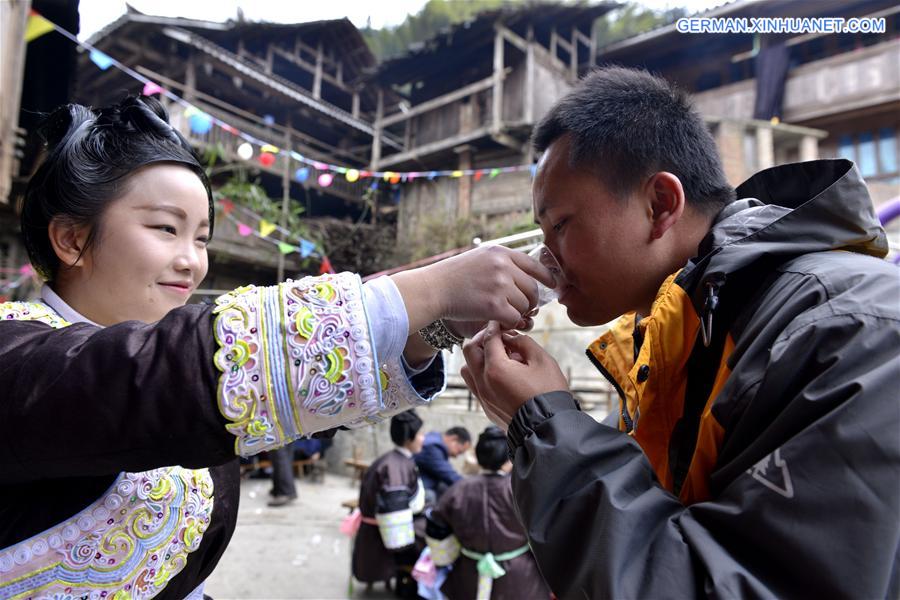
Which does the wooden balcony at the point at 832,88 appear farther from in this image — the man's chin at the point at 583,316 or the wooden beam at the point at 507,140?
the man's chin at the point at 583,316

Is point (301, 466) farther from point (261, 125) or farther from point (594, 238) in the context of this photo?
point (594, 238)

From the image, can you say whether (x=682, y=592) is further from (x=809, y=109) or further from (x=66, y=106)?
(x=809, y=109)

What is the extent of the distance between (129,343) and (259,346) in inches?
9.2

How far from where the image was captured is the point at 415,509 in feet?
21.0

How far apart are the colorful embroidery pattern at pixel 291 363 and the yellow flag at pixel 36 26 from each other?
3.86m

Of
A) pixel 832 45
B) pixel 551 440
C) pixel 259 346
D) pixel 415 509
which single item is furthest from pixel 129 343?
pixel 832 45

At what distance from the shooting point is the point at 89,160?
4.96 feet

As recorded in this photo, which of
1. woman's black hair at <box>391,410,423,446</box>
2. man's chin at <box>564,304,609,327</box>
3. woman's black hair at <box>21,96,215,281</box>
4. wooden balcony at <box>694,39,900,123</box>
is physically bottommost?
woman's black hair at <box>391,410,423,446</box>

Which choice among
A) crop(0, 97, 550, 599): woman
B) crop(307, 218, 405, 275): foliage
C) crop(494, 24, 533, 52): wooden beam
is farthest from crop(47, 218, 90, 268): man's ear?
crop(494, 24, 533, 52): wooden beam

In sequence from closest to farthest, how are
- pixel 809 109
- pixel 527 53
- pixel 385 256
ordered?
1. pixel 809 109
2. pixel 527 53
3. pixel 385 256

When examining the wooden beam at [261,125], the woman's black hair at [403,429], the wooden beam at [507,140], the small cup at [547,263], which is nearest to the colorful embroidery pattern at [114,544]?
the small cup at [547,263]

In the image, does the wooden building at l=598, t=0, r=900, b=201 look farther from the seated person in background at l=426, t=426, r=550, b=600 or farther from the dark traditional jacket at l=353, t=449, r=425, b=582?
the seated person in background at l=426, t=426, r=550, b=600

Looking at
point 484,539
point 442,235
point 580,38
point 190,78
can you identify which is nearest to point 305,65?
point 190,78

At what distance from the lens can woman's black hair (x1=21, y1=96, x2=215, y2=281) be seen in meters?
1.50
